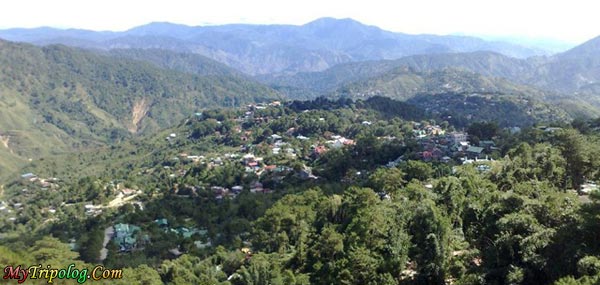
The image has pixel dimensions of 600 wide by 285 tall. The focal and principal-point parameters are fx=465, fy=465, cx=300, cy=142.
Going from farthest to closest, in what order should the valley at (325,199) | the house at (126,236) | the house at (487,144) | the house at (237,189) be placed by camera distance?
the house at (237,189) < the house at (487,144) < the house at (126,236) < the valley at (325,199)

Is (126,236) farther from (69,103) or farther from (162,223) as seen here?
(69,103)

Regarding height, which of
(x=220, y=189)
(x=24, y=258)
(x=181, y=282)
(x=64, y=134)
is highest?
(x=24, y=258)

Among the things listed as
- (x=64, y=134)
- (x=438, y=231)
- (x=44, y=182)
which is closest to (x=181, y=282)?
(x=438, y=231)

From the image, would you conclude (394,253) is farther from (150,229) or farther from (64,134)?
(64,134)

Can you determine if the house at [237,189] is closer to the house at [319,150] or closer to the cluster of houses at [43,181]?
the house at [319,150]

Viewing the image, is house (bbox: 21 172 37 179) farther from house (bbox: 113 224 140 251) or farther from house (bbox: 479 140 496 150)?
house (bbox: 479 140 496 150)

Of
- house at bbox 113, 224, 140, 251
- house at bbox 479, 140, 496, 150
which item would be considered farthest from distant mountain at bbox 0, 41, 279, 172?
house at bbox 479, 140, 496, 150

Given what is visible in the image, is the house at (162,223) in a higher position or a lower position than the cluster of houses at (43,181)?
higher

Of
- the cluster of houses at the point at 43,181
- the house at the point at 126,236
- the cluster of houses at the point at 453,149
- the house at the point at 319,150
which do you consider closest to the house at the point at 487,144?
the cluster of houses at the point at 453,149
